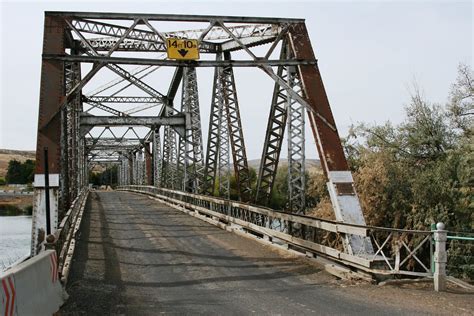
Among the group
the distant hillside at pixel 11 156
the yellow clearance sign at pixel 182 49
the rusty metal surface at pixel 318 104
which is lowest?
the rusty metal surface at pixel 318 104

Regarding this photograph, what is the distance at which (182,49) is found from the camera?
1418 cm

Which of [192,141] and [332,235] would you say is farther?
[192,141]

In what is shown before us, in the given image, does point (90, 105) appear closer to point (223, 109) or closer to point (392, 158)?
point (223, 109)

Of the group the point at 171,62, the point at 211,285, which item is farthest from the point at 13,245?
the point at 211,285

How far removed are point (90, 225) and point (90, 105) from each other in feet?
63.0

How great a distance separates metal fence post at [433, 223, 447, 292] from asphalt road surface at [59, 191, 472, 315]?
0.89ft

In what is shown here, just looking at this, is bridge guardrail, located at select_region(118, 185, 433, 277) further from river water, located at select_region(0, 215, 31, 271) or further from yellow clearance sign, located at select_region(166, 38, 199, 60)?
river water, located at select_region(0, 215, 31, 271)

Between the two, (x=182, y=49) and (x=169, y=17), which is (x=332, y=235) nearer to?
(x=182, y=49)

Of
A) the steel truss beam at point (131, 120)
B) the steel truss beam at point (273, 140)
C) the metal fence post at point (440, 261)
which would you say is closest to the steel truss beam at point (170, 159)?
the steel truss beam at point (131, 120)

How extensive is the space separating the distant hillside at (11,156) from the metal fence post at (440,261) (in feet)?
449

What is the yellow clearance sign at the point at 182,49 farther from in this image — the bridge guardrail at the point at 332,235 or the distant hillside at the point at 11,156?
the distant hillside at the point at 11,156

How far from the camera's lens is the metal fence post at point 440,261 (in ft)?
29.4

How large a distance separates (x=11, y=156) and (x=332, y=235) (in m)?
158

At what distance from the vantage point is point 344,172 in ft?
42.4
